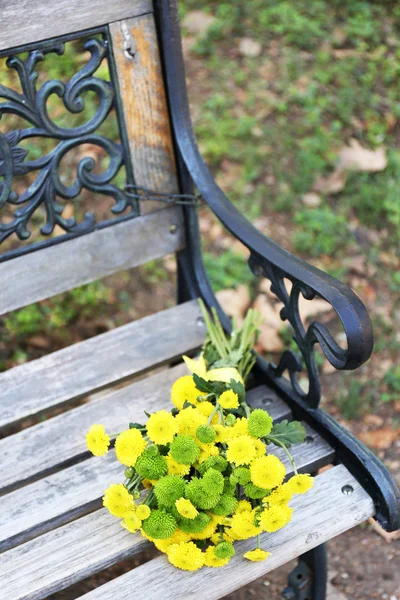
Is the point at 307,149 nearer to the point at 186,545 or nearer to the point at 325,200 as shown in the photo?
the point at 325,200

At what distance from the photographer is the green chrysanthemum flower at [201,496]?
1283mm

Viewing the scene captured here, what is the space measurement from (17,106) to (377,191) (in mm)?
1707

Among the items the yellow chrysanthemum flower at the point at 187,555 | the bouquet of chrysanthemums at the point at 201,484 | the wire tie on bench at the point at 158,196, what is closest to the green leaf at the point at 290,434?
the bouquet of chrysanthemums at the point at 201,484

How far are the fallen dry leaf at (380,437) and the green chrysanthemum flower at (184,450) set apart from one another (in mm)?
1191

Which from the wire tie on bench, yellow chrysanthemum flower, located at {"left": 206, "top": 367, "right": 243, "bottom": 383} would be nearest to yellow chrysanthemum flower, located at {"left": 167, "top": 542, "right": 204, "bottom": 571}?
yellow chrysanthemum flower, located at {"left": 206, "top": 367, "right": 243, "bottom": 383}

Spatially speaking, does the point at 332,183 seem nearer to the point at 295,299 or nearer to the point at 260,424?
the point at 295,299

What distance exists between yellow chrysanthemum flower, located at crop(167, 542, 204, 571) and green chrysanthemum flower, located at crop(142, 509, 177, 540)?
0.10ft

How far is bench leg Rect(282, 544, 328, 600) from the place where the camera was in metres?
1.74

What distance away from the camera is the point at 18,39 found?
154 cm

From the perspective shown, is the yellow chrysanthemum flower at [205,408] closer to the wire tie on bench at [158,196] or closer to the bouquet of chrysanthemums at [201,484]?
→ the bouquet of chrysanthemums at [201,484]

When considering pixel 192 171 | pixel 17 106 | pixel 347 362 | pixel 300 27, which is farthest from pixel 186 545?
pixel 300 27

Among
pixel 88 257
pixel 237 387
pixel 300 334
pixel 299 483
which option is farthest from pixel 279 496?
pixel 88 257

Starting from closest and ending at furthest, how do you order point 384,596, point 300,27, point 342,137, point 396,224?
point 384,596 → point 396,224 → point 342,137 → point 300,27

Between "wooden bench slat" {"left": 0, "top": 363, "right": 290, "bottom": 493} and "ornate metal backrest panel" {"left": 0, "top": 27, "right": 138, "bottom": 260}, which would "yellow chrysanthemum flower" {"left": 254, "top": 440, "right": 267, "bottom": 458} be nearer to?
"wooden bench slat" {"left": 0, "top": 363, "right": 290, "bottom": 493}
